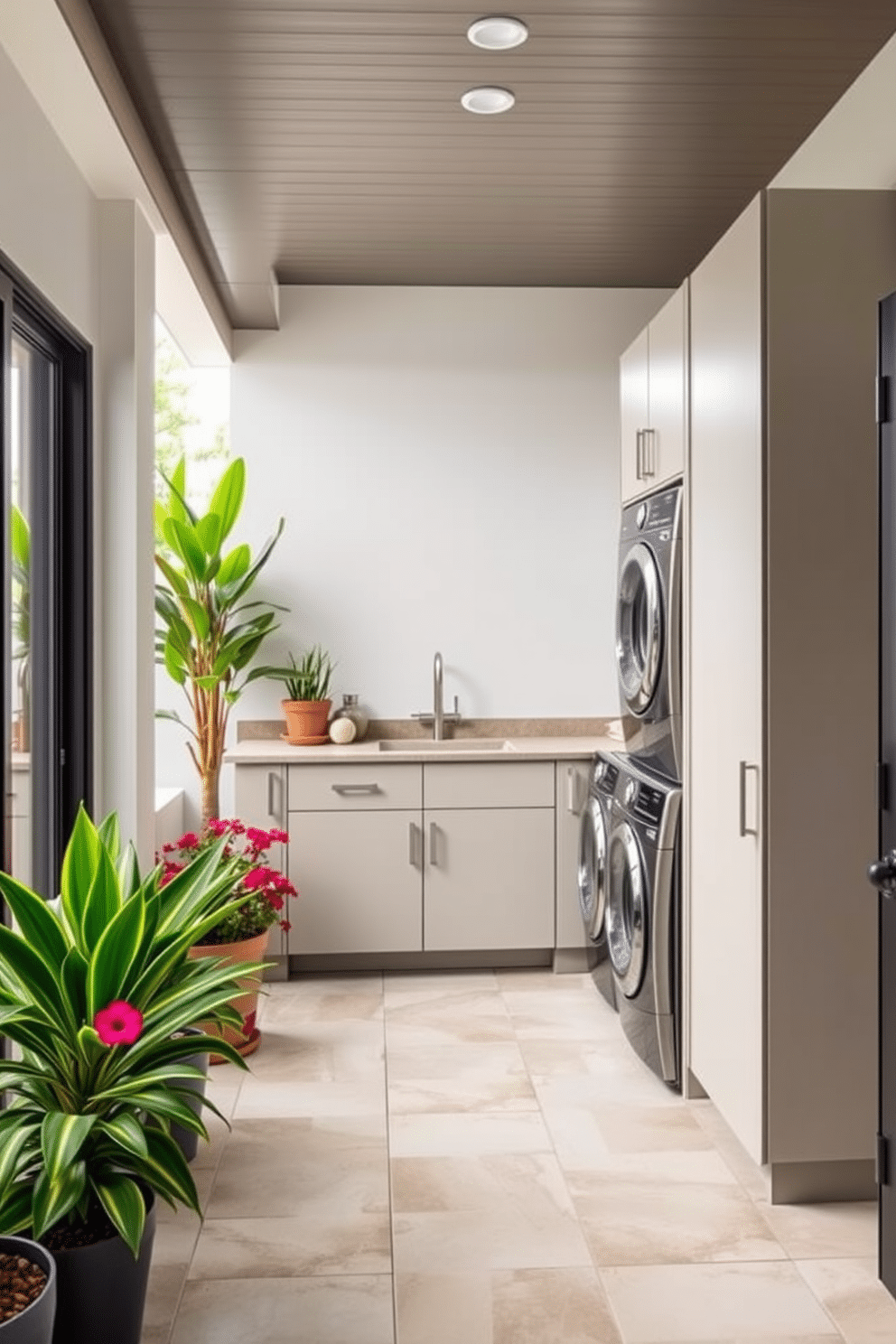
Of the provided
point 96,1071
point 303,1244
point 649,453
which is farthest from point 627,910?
point 96,1071

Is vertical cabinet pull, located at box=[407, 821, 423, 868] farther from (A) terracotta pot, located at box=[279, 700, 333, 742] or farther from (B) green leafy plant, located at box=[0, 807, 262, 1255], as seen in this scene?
(B) green leafy plant, located at box=[0, 807, 262, 1255]

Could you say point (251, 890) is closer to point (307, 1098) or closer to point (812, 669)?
point (307, 1098)

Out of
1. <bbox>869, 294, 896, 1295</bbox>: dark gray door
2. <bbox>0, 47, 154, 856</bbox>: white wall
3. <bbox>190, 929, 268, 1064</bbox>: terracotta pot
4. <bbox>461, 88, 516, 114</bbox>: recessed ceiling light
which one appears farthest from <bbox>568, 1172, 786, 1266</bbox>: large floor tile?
<bbox>461, 88, 516, 114</bbox>: recessed ceiling light

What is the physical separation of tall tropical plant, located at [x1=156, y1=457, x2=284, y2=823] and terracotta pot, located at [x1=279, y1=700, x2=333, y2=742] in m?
0.20

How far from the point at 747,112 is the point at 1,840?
2.54 m

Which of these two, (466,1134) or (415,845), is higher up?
(415,845)

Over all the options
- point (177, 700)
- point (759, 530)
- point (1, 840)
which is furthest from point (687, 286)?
point (177, 700)

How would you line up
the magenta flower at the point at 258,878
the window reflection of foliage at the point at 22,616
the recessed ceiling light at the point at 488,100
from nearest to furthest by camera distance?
the window reflection of foliage at the point at 22,616 < the recessed ceiling light at the point at 488,100 < the magenta flower at the point at 258,878

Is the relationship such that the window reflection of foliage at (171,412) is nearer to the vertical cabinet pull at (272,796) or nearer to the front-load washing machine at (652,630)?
the vertical cabinet pull at (272,796)

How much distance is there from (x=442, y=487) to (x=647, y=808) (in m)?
2.02

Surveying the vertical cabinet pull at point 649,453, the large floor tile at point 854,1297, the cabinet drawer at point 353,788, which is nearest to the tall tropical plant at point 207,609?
the cabinet drawer at point 353,788

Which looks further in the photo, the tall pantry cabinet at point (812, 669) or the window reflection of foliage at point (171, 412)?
the window reflection of foliage at point (171, 412)

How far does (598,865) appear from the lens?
13.2ft

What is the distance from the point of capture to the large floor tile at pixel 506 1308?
218 centimetres
